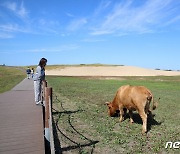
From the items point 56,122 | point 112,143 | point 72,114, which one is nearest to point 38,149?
point 112,143

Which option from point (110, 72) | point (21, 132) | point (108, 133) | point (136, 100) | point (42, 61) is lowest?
point (108, 133)

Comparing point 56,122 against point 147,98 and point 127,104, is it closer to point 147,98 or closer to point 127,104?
point 127,104

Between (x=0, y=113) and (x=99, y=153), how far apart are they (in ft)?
21.7

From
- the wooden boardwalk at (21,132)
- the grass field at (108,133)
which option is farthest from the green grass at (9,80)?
the grass field at (108,133)

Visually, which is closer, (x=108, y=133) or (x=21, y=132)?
(x=21, y=132)

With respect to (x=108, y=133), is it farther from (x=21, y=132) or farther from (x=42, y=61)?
(x=42, y=61)

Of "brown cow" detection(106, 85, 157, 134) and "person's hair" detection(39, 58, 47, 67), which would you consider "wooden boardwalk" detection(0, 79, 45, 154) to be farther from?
"brown cow" detection(106, 85, 157, 134)

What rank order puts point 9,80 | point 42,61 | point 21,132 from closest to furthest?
point 21,132 < point 42,61 < point 9,80

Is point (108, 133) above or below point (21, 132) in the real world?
below

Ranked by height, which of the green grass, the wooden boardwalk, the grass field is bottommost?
the grass field

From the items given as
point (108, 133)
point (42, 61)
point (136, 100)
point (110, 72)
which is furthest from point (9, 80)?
point (110, 72)

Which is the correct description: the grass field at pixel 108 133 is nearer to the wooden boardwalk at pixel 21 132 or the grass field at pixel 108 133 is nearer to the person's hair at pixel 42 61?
the wooden boardwalk at pixel 21 132

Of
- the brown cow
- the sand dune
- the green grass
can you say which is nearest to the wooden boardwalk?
the brown cow

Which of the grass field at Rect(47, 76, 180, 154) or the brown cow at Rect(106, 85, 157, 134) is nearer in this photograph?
the grass field at Rect(47, 76, 180, 154)
